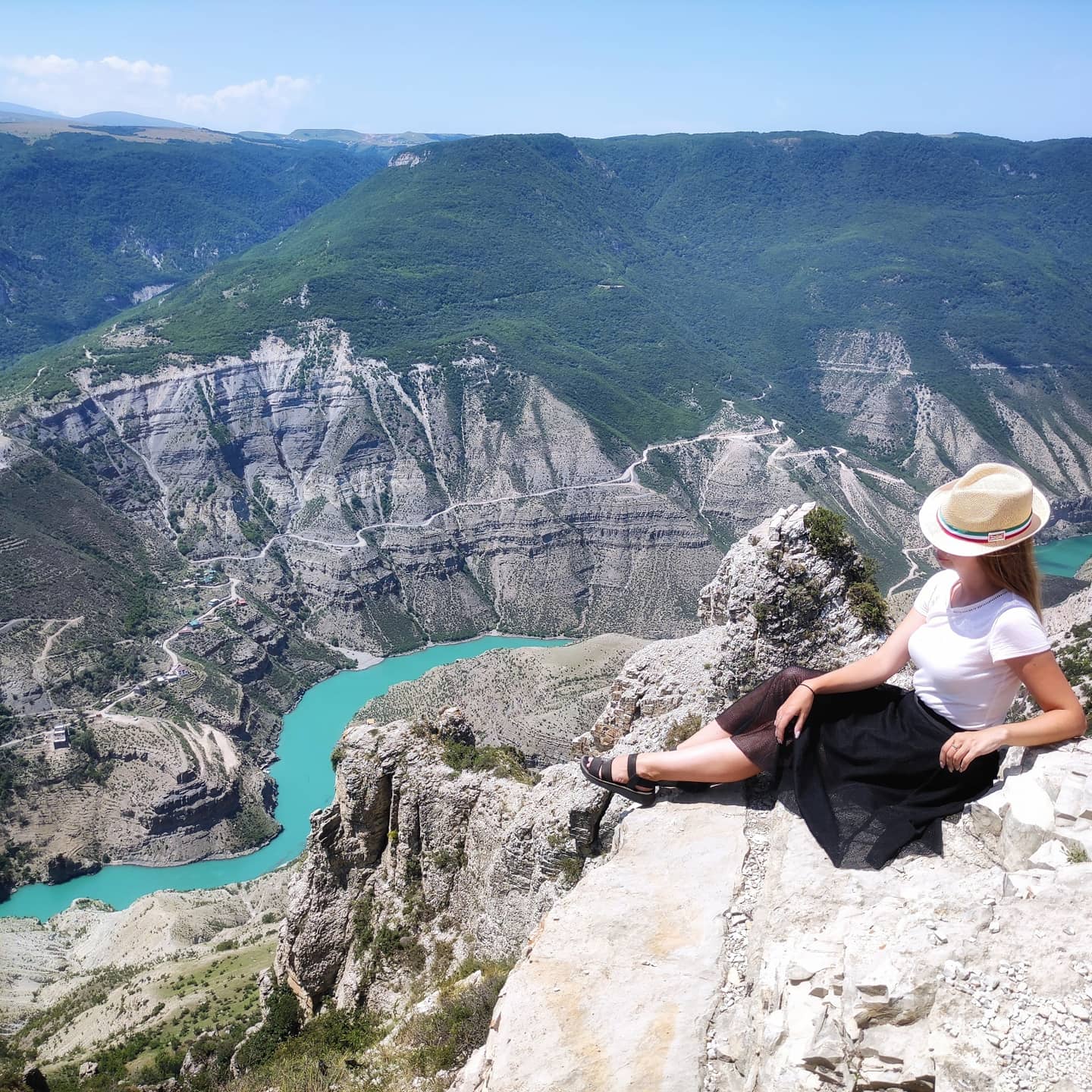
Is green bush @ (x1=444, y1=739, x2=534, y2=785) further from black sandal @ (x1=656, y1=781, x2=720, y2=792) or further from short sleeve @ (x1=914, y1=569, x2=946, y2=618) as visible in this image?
short sleeve @ (x1=914, y1=569, x2=946, y2=618)

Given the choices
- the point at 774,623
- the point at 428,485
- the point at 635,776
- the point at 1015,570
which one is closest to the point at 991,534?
the point at 1015,570

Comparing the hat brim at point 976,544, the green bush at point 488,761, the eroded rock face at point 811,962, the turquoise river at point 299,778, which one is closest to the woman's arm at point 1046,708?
the eroded rock face at point 811,962

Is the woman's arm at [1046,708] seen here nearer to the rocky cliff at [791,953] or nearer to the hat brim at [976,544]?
the rocky cliff at [791,953]

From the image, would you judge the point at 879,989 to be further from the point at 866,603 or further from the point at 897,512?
the point at 897,512

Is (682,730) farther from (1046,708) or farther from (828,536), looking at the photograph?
(1046,708)

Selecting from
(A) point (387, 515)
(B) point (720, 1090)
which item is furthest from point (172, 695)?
(B) point (720, 1090)

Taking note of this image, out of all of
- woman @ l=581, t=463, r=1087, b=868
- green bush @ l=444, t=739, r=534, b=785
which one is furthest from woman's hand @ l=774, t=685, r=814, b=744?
green bush @ l=444, t=739, r=534, b=785
